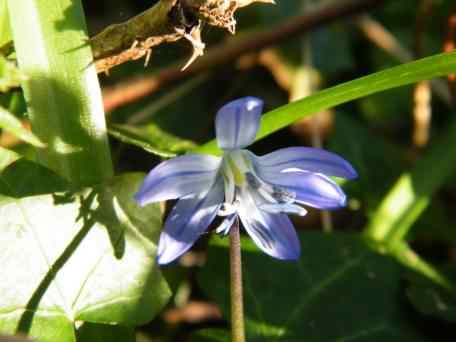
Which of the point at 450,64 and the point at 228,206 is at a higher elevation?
the point at 450,64

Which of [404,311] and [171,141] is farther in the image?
[404,311]

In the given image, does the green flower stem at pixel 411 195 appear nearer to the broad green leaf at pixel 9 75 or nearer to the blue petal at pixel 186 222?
the blue petal at pixel 186 222

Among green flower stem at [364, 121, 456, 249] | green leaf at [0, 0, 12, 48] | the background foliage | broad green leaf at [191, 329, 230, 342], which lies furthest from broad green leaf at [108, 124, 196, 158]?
green flower stem at [364, 121, 456, 249]

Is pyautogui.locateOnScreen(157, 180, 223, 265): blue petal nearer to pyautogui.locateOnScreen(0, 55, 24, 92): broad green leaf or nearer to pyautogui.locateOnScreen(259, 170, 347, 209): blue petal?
pyautogui.locateOnScreen(259, 170, 347, 209): blue petal

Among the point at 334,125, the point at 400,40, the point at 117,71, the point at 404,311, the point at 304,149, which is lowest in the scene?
the point at 404,311

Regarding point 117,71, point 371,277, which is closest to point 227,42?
point 117,71

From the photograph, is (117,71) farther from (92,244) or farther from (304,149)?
(304,149)
